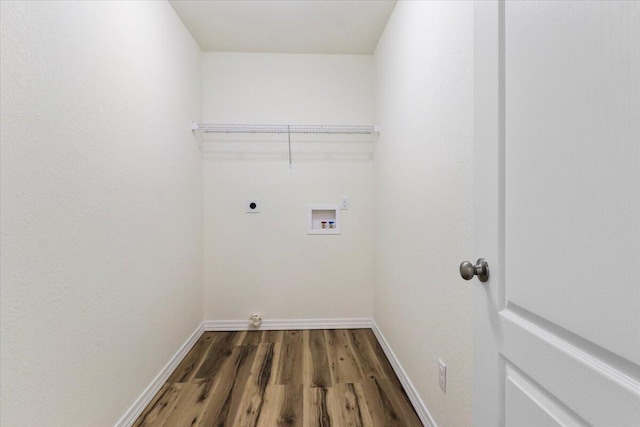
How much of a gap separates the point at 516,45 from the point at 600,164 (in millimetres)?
349

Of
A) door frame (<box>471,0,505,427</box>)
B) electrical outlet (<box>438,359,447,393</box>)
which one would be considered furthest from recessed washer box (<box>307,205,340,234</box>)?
door frame (<box>471,0,505,427</box>)

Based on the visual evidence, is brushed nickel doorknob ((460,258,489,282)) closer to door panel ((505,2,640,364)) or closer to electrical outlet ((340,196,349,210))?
door panel ((505,2,640,364))

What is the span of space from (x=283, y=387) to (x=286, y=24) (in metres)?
2.51

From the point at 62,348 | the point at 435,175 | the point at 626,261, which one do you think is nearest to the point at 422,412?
the point at 435,175

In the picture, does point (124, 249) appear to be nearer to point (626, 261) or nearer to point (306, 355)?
Answer: point (306, 355)

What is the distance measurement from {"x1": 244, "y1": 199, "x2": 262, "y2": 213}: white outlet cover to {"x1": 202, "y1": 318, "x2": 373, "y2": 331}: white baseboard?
99 centimetres

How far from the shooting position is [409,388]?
1.66m

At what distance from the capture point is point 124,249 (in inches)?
56.7

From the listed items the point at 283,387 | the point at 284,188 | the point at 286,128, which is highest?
the point at 286,128

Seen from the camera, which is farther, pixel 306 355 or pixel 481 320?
pixel 306 355

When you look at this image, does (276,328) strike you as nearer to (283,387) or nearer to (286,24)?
(283,387)

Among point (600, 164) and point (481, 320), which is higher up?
point (600, 164)

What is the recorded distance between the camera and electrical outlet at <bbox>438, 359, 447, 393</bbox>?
1245 mm

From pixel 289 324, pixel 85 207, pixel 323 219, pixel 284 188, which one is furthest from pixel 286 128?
pixel 289 324
